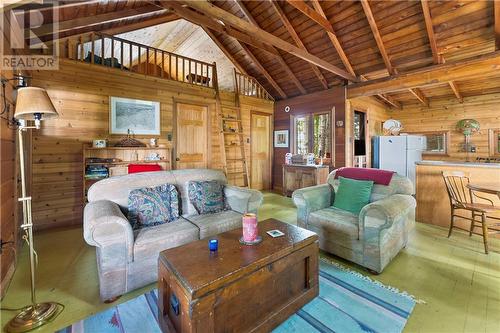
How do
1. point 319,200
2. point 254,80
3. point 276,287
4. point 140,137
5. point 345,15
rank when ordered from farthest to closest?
1. point 254,80
2. point 140,137
3. point 345,15
4. point 319,200
5. point 276,287

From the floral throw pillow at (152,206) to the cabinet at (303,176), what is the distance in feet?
10.8

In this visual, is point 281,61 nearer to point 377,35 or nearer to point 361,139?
point 377,35

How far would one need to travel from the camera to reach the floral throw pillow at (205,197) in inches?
103

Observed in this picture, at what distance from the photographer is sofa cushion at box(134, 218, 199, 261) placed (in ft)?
6.18

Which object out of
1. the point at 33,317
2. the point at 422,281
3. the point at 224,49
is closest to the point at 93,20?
the point at 224,49

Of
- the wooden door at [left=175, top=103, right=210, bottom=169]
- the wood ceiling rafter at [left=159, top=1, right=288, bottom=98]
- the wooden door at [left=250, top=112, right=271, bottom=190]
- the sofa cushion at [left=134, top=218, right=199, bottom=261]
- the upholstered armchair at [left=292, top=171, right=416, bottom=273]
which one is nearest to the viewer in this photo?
the sofa cushion at [left=134, top=218, right=199, bottom=261]

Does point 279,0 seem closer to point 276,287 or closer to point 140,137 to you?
point 140,137

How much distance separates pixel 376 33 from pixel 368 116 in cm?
269

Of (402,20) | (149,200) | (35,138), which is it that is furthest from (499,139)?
(35,138)

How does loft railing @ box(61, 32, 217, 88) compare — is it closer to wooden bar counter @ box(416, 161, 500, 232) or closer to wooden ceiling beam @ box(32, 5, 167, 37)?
wooden ceiling beam @ box(32, 5, 167, 37)

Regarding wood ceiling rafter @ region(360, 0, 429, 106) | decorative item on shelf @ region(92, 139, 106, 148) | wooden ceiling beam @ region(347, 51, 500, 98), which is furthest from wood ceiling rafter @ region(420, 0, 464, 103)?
decorative item on shelf @ region(92, 139, 106, 148)

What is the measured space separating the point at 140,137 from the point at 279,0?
11.5ft

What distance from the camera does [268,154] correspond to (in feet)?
21.5

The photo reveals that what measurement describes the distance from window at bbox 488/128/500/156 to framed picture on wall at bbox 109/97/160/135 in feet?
25.2
